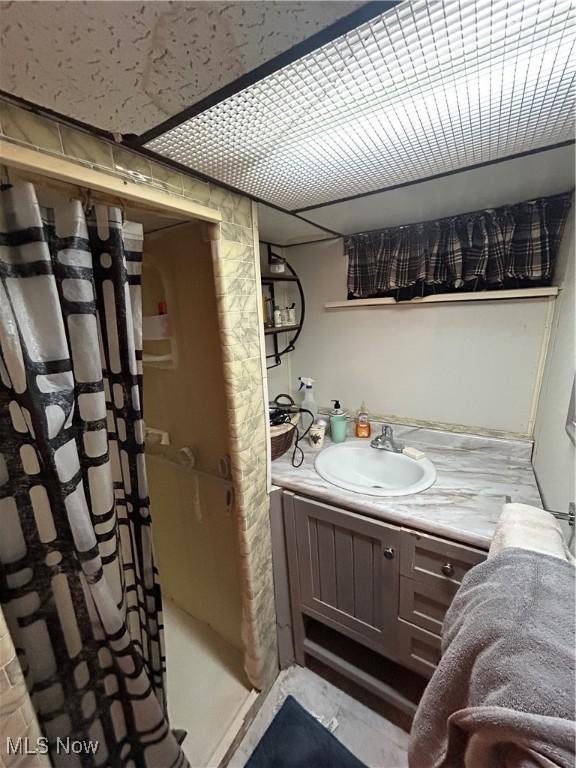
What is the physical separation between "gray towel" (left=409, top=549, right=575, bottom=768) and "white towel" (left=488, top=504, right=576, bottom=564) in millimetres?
48

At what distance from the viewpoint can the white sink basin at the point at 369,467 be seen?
51.4 inches

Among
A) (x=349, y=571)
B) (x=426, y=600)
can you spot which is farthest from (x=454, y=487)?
(x=349, y=571)

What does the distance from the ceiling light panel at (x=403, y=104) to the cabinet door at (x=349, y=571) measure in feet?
3.71

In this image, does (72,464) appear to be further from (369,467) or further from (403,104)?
(369,467)

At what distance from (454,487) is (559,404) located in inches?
17.4

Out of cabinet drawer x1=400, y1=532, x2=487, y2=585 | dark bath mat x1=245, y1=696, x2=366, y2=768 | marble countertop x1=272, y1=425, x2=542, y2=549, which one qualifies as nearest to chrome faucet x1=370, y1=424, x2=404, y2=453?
marble countertop x1=272, y1=425, x2=542, y2=549

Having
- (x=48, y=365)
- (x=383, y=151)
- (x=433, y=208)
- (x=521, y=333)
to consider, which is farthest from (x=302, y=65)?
(x=521, y=333)

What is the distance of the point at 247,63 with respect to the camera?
0.51 metres

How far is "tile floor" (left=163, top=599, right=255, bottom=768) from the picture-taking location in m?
1.17

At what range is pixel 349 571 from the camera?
3.82 feet

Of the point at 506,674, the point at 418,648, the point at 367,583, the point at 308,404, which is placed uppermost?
the point at 308,404

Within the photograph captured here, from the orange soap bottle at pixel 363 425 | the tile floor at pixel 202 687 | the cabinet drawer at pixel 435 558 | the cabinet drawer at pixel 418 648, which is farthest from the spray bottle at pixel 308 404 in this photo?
the tile floor at pixel 202 687

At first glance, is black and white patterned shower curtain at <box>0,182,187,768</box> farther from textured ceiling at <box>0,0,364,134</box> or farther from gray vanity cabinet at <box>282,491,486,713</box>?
gray vanity cabinet at <box>282,491,486,713</box>

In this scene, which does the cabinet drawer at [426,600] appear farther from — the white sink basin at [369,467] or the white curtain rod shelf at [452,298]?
the white curtain rod shelf at [452,298]
